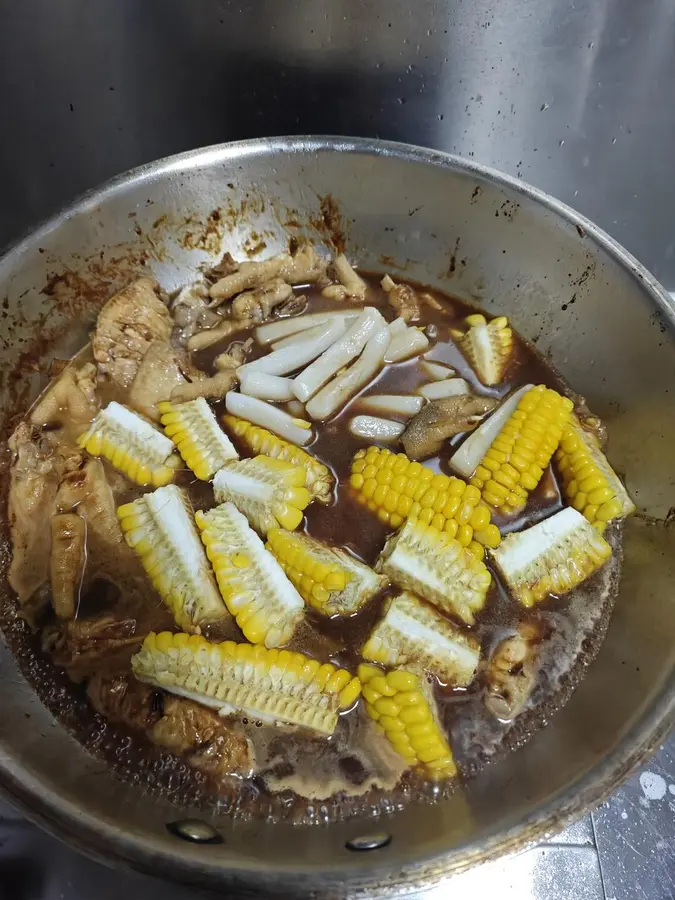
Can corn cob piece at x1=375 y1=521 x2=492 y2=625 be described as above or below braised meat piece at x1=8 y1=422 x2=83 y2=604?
above

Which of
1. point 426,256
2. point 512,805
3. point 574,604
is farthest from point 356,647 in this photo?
point 426,256

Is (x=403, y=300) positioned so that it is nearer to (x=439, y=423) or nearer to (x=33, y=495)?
(x=439, y=423)

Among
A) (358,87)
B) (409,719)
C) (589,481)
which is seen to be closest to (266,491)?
(409,719)

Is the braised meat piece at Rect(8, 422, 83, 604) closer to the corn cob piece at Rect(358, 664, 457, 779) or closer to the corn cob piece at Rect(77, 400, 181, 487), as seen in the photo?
the corn cob piece at Rect(77, 400, 181, 487)

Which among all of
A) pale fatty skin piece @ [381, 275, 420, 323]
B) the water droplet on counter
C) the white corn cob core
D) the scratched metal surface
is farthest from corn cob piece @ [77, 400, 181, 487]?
the water droplet on counter

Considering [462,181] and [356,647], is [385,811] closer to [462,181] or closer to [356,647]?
[356,647]
